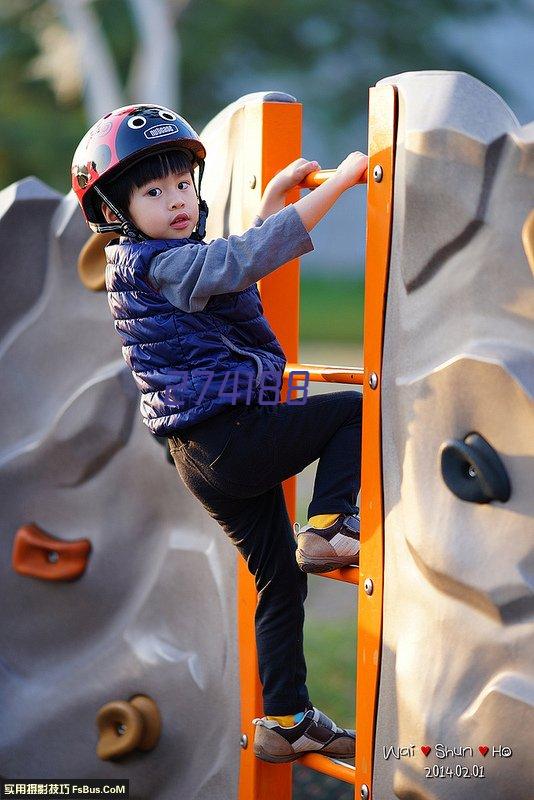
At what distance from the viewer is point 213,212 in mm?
3615

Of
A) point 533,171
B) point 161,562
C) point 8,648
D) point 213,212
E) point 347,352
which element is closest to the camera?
point 533,171

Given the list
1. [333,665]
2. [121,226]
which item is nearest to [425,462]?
[121,226]

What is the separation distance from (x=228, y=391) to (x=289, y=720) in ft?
2.76

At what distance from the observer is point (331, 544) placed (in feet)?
9.84

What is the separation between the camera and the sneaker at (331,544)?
2998mm

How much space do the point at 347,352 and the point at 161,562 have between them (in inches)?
623

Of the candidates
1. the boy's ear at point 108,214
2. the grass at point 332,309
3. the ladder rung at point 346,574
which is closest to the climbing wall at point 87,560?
the ladder rung at point 346,574

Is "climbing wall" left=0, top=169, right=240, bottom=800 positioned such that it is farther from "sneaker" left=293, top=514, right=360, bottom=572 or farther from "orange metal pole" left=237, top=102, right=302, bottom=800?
"sneaker" left=293, top=514, right=360, bottom=572

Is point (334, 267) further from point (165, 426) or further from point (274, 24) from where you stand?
point (165, 426)

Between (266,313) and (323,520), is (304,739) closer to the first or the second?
(323,520)

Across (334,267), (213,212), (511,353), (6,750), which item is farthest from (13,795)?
(334,267)

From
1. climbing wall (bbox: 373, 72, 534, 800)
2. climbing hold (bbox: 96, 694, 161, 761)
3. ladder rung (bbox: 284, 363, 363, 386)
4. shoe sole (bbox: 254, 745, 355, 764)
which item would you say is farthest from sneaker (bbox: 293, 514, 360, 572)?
climbing hold (bbox: 96, 694, 161, 761)

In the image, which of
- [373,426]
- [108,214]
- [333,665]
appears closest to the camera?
[373,426]

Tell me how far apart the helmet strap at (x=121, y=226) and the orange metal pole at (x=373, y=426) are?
588mm
